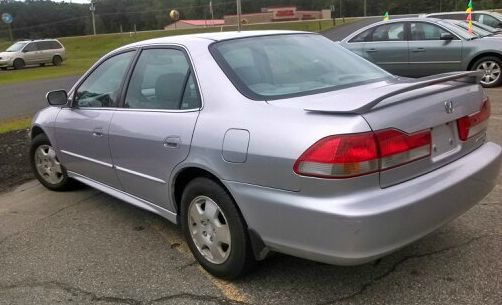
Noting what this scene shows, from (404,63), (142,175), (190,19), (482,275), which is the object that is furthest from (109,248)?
(190,19)

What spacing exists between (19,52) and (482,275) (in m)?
35.6

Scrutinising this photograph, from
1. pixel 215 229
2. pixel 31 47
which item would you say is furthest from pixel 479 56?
pixel 31 47

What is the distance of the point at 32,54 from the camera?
35.3 m

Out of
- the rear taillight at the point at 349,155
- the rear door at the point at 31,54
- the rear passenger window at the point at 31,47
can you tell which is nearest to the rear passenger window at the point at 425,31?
the rear taillight at the point at 349,155

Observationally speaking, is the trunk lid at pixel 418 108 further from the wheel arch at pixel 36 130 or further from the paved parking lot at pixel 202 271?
the wheel arch at pixel 36 130

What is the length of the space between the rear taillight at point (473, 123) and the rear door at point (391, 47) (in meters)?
8.39

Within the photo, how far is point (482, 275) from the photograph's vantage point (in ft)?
11.0

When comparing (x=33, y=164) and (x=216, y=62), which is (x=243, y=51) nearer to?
(x=216, y=62)

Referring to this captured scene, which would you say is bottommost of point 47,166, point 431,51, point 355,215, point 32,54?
point 47,166

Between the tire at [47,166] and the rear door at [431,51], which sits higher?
the rear door at [431,51]

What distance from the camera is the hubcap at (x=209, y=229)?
3.46m

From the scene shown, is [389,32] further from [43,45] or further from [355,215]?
[43,45]

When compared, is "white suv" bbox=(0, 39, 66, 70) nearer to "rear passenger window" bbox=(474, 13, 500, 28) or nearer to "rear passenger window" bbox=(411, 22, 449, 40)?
"rear passenger window" bbox=(474, 13, 500, 28)

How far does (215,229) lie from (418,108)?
143 cm
